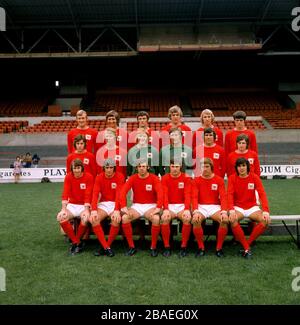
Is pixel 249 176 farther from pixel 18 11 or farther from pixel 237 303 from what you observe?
pixel 18 11

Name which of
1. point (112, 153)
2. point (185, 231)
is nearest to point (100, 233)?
point (185, 231)

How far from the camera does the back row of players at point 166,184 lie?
15.9 ft

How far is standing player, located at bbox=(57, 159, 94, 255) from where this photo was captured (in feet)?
16.3

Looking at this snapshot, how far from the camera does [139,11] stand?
21.0 meters

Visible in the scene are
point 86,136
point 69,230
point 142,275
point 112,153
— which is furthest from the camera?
point 86,136

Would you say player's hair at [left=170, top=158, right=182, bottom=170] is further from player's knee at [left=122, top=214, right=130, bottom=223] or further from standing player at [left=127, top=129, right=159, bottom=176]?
player's knee at [left=122, top=214, right=130, bottom=223]

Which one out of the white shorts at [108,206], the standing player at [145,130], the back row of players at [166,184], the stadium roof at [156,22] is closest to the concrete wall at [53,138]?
the stadium roof at [156,22]

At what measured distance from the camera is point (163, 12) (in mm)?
21328

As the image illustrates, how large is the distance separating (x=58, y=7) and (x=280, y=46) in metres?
14.9

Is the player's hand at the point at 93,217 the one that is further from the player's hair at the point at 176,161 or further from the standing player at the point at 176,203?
the player's hair at the point at 176,161

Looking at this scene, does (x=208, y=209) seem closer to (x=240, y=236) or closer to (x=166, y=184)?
(x=240, y=236)

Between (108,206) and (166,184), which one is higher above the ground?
(166,184)

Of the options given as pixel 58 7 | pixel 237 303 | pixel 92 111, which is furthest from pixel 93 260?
pixel 92 111

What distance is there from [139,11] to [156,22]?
1.67m
